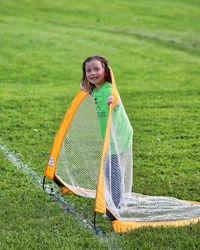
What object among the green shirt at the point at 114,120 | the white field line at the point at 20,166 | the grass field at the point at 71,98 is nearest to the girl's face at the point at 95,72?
the green shirt at the point at 114,120

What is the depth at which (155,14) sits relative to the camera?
2400 centimetres

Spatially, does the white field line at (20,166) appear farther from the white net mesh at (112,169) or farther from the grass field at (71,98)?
the white net mesh at (112,169)

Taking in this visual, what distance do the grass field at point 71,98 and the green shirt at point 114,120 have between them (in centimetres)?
77

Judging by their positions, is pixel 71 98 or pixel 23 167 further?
pixel 71 98

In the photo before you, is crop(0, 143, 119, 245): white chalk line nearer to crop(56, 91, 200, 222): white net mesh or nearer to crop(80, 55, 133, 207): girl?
crop(56, 91, 200, 222): white net mesh

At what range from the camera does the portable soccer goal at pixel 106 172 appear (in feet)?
12.9

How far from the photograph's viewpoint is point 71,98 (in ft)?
29.0

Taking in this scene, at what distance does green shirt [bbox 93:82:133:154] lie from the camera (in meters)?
4.18

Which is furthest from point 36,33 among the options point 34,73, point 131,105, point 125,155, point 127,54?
point 125,155

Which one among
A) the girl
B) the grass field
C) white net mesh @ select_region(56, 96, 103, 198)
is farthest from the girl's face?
the grass field

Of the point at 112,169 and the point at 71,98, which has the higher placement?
the point at 112,169

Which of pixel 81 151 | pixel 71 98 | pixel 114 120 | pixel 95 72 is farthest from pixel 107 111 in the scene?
pixel 71 98

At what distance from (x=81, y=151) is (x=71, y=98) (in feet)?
13.8

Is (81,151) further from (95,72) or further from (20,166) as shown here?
(20,166)
